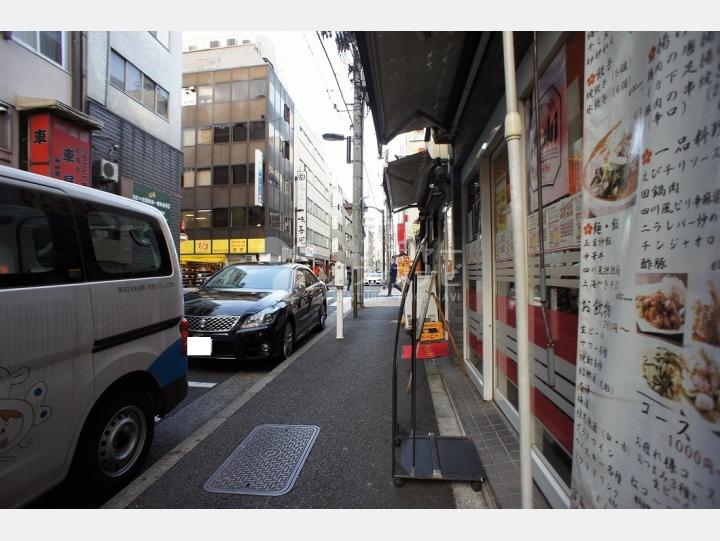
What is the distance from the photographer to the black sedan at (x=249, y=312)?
5.21m

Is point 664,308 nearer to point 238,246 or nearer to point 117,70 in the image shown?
point 117,70

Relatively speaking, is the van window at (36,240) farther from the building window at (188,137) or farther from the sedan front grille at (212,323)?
the building window at (188,137)

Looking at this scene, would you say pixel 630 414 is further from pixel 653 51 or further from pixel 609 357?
pixel 653 51

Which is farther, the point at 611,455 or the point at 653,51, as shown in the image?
the point at 611,455

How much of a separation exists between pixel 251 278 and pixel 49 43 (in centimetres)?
872

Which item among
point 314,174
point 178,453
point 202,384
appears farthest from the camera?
point 314,174

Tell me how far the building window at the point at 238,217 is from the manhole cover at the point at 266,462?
91.1 ft

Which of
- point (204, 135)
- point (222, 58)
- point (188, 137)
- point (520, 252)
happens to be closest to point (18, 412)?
point (520, 252)

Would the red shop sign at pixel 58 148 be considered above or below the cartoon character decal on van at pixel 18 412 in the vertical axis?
above

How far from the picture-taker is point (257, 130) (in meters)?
29.8

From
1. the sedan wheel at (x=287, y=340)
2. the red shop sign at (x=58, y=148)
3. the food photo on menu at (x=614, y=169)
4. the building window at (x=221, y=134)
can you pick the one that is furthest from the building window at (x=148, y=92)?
the building window at (x=221, y=134)

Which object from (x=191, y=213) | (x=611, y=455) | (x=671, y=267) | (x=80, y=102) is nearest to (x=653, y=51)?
A: (x=671, y=267)

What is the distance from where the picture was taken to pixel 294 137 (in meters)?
38.2
